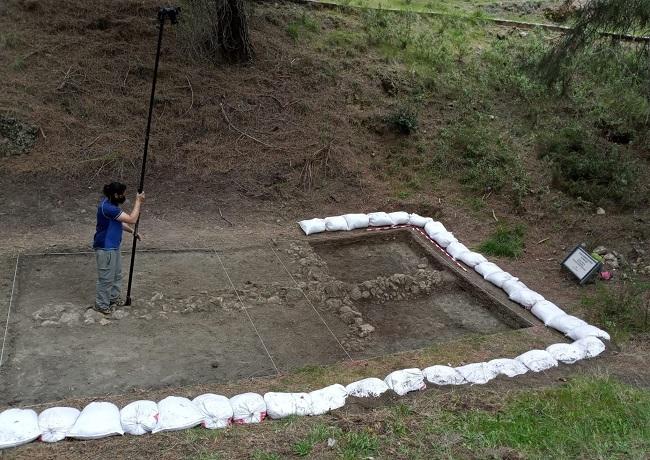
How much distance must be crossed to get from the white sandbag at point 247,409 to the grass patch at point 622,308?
13.7ft

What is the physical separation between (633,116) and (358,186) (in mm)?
5632

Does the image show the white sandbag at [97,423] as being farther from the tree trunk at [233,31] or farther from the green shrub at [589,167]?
the tree trunk at [233,31]

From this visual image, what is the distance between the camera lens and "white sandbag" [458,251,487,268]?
8.72 meters

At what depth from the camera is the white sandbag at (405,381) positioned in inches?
226

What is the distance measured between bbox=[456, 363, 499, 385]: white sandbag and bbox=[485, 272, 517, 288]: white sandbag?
2.28m

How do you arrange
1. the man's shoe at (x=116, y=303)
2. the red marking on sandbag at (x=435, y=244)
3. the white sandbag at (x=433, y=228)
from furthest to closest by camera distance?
1. the white sandbag at (x=433, y=228)
2. the red marking on sandbag at (x=435, y=244)
3. the man's shoe at (x=116, y=303)

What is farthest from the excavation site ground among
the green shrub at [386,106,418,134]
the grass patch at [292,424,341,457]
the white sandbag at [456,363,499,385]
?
the green shrub at [386,106,418,134]

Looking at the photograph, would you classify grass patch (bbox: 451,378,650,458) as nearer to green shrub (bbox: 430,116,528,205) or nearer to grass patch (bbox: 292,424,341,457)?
grass patch (bbox: 292,424,341,457)

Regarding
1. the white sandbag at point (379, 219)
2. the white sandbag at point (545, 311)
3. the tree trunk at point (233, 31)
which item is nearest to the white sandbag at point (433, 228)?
the white sandbag at point (379, 219)

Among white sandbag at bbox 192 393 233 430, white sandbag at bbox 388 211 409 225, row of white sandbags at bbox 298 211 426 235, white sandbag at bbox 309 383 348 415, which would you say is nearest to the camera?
white sandbag at bbox 192 393 233 430

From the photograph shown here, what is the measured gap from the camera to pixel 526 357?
6387 mm

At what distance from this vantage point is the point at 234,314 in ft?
23.4

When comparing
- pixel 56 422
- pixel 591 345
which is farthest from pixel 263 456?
pixel 591 345

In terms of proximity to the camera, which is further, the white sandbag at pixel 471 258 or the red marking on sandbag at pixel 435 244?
the red marking on sandbag at pixel 435 244
